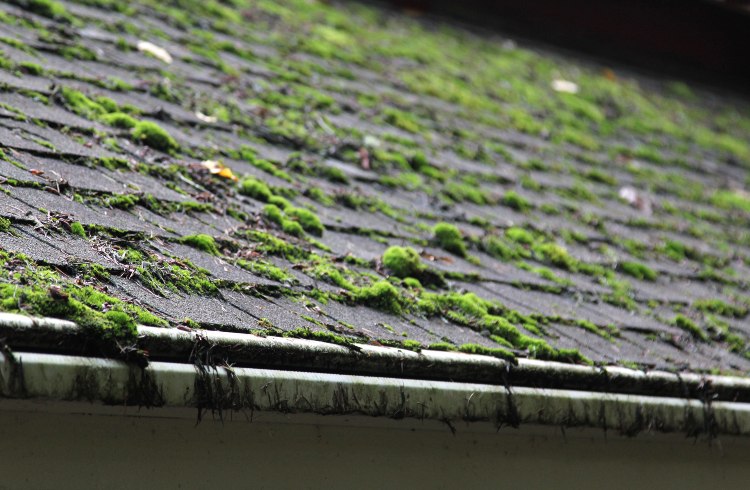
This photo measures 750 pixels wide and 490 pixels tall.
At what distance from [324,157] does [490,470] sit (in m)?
1.82

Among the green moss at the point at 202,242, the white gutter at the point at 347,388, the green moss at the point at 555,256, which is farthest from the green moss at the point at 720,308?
the green moss at the point at 202,242

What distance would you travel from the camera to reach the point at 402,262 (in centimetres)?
359

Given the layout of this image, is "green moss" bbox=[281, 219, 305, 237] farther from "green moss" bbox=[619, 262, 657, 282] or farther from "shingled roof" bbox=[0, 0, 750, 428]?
"green moss" bbox=[619, 262, 657, 282]

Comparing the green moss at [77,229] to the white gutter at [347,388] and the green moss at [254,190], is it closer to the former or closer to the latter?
the white gutter at [347,388]

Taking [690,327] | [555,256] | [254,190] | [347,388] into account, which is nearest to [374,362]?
[347,388]

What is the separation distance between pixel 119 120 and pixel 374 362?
1.67m

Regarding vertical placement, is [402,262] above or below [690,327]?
above

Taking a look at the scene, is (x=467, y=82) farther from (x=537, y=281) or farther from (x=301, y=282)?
(x=301, y=282)

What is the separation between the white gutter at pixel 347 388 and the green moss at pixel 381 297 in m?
0.36

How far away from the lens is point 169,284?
2676 mm

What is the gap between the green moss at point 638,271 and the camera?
475 cm

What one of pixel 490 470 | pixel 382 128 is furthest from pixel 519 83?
pixel 490 470

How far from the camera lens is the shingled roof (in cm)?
274

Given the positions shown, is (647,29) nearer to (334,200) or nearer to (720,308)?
(720,308)
